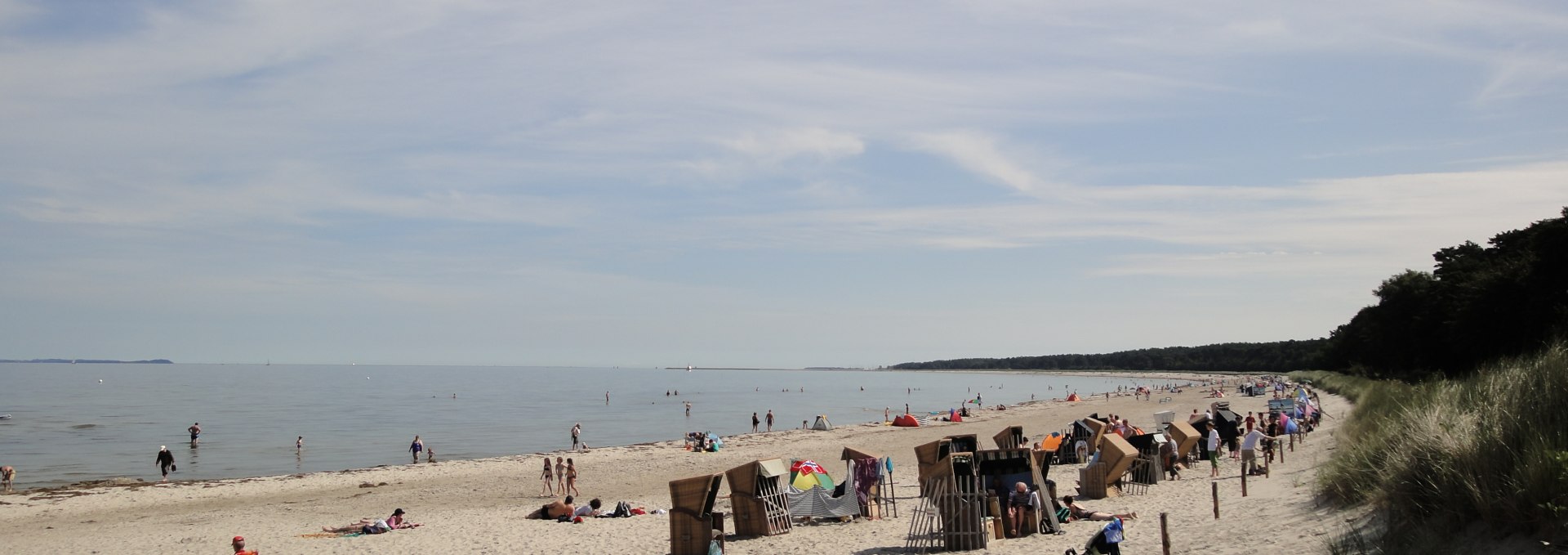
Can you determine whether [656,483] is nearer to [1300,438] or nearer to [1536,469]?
[1300,438]

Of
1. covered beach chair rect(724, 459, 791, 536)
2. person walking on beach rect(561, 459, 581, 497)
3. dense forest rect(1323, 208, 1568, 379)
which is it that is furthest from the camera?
dense forest rect(1323, 208, 1568, 379)

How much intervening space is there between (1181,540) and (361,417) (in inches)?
2161

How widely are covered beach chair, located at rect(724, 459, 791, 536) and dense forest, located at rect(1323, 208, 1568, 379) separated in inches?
497

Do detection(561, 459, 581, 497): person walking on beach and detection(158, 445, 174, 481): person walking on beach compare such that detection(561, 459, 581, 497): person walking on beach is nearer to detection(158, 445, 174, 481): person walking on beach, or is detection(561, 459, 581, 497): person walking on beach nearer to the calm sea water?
the calm sea water

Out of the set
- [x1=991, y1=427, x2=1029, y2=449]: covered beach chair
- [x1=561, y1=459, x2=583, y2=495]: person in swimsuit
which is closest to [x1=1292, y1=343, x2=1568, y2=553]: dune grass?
[x1=991, y1=427, x2=1029, y2=449]: covered beach chair

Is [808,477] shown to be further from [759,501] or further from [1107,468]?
[1107,468]

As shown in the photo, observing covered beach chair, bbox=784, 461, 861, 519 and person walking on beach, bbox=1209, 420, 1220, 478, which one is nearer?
covered beach chair, bbox=784, 461, 861, 519

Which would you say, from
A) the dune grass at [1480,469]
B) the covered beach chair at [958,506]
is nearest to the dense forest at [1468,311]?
the dune grass at [1480,469]

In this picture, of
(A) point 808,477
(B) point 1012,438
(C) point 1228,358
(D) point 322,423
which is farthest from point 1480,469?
(C) point 1228,358

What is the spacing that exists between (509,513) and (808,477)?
6.71 m

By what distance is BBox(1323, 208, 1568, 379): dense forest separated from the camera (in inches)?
1189

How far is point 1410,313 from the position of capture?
51.8 metres

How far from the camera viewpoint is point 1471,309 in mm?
35281

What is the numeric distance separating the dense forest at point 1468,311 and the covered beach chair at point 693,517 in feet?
31.7
